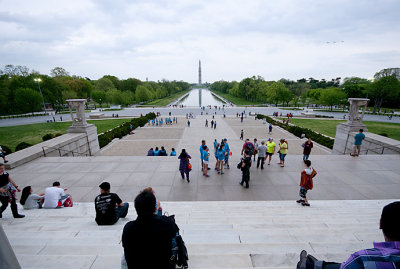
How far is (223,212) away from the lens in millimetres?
5441

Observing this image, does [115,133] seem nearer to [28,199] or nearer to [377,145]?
[28,199]

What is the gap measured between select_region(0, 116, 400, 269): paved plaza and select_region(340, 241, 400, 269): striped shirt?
45.9 inches

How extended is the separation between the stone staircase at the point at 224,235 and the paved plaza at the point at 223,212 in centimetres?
2

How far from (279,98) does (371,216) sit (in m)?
60.6

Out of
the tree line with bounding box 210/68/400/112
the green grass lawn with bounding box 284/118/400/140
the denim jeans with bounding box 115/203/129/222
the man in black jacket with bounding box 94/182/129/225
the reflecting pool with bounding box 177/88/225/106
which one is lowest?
the green grass lawn with bounding box 284/118/400/140

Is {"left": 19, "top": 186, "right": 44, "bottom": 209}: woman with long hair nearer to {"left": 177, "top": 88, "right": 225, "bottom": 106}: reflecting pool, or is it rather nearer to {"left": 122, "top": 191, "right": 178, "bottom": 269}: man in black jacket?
{"left": 122, "top": 191, "right": 178, "bottom": 269}: man in black jacket

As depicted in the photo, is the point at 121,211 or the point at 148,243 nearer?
the point at 148,243

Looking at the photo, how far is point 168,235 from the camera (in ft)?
6.17

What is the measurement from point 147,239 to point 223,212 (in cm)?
395

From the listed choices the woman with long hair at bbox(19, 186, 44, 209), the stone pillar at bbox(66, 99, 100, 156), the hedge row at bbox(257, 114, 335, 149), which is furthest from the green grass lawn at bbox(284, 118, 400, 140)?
the woman with long hair at bbox(19, 186, 44, 209)

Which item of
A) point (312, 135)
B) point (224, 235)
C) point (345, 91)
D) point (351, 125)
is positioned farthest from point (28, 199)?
point (345, 91)

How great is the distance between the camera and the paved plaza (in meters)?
2.93

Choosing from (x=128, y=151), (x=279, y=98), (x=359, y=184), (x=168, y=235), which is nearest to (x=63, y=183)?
(x=168, y=235)

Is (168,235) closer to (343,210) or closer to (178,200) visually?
(178,200)
